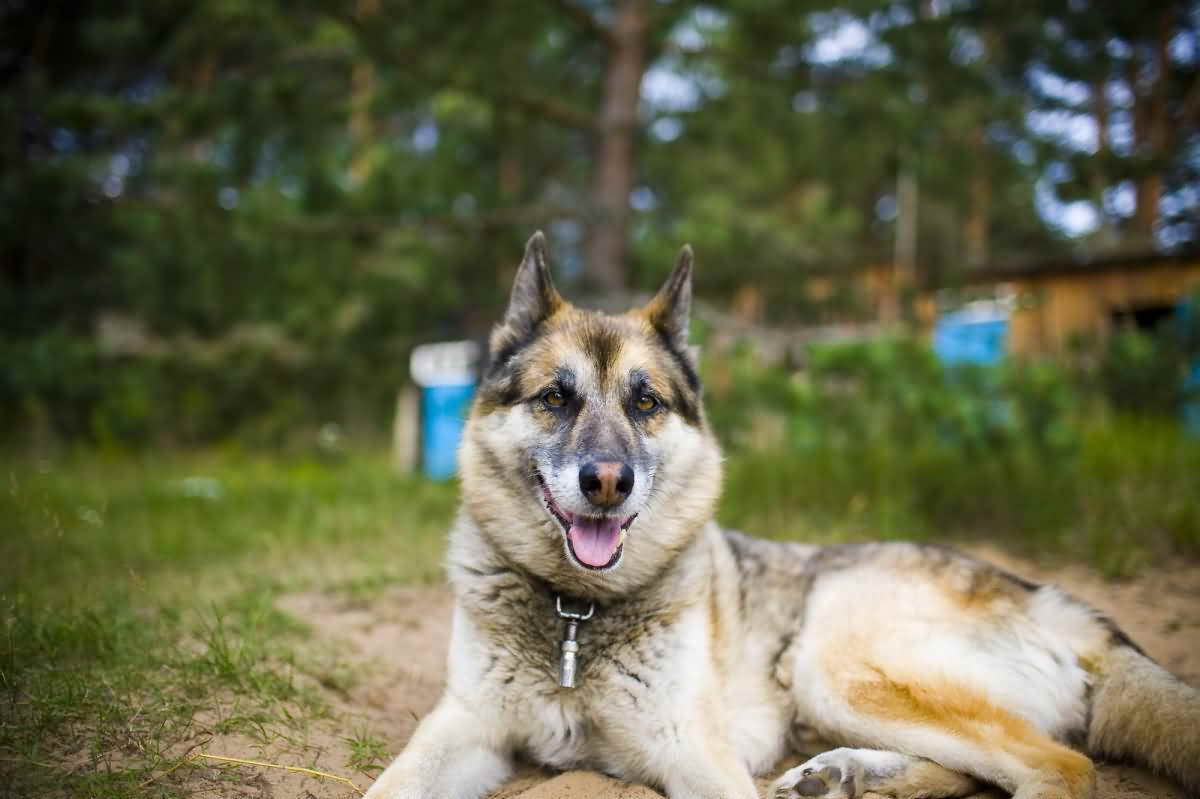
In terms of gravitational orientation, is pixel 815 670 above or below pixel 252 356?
below

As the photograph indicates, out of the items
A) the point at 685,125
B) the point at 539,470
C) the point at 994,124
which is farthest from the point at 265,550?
the point at 994,124

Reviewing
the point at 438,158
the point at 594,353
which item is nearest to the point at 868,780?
the point at 594,353

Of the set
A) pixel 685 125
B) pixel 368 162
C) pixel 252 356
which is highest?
pixel 685 125

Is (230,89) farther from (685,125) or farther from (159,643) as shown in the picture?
(159,643)

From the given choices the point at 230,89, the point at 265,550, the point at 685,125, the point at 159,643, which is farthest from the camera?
the point at 685,125

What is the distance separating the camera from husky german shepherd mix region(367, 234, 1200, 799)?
252cm

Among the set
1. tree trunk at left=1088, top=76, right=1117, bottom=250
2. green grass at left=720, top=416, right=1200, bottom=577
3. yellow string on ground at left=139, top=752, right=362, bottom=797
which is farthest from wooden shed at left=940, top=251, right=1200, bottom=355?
yellow string on ground at left=139, top=752, right=362, bottom=797

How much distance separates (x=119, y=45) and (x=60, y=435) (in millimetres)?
5130

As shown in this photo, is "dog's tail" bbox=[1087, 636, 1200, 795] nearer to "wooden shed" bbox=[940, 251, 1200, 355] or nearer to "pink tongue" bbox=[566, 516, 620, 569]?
"pink tongue" bbox=[566, 516, 620, 569]

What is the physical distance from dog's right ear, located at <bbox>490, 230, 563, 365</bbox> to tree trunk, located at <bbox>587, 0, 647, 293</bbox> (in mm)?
5653

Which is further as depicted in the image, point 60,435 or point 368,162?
point 60,435

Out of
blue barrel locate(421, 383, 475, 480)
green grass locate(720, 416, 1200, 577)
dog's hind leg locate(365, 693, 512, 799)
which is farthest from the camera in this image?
blue barrel locate(421, 383, 475, 480)

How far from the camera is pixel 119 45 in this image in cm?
991

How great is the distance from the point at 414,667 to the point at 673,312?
2.13 metres
